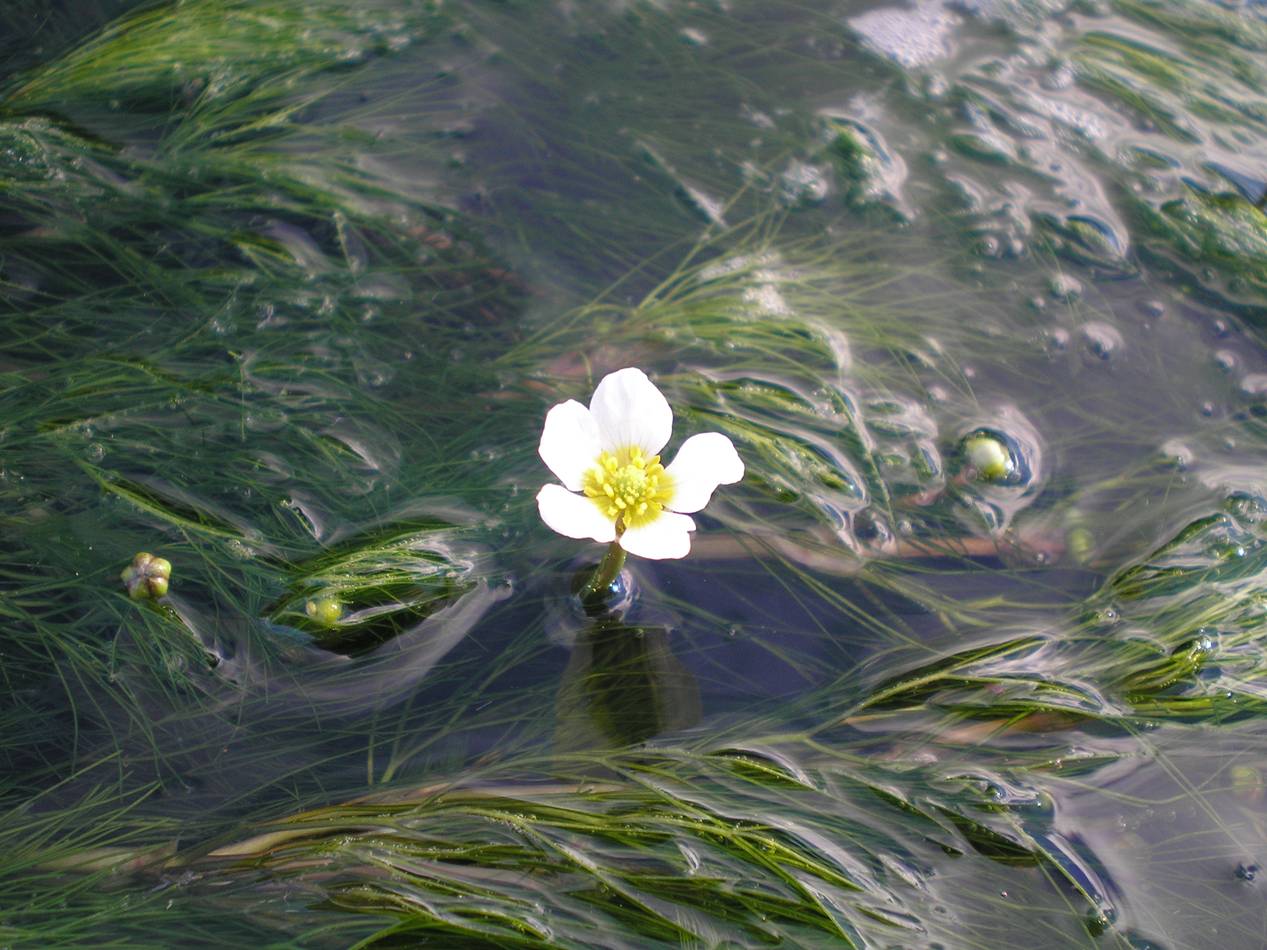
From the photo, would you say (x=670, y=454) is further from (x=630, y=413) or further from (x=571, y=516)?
(x=571, y=516)

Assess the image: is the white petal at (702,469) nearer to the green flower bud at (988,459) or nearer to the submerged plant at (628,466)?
the submerged plant at (628,466)

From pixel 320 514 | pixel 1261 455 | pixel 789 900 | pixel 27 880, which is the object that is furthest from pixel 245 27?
pixel 1261 455

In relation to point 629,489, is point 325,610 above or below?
below

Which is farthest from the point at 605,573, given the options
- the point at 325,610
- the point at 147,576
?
the point at 147,576

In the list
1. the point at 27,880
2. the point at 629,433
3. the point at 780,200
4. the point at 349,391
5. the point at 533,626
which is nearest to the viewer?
the point at 27,880

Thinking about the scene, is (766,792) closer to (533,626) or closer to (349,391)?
(533,626)

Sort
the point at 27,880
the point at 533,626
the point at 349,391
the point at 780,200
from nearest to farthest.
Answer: the point at 27,880 → the point at 533,626 → the point at 349,391 → the point at 780,200

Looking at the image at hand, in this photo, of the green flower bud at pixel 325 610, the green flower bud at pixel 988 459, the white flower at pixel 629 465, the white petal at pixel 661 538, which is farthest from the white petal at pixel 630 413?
the green flower bud at pixel 988 459
